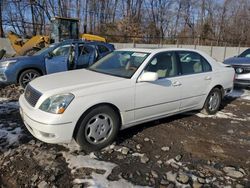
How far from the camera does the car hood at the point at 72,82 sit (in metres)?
3.83

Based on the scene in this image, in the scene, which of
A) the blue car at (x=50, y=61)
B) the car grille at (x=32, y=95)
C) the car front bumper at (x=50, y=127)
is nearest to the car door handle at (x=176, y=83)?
the car front bumper at (x=50, y=127)

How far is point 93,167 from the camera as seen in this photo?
3.57m

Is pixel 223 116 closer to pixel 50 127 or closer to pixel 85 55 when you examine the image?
pixel 50 127

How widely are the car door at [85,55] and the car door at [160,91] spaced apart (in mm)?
4491

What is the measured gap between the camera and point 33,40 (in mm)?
15727

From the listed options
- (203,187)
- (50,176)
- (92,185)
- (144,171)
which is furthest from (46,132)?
(203,187)

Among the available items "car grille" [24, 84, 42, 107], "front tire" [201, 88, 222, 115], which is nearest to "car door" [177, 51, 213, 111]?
"front tire" [201, 88, 222, 115]

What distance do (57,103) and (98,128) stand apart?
731 mm

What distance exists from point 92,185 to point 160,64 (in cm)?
247

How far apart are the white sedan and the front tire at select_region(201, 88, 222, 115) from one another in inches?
6.0

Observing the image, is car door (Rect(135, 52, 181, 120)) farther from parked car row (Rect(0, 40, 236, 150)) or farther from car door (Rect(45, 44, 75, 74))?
car door (Rect(45, 44, 75, 74))

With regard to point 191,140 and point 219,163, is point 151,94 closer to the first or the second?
point 191,140

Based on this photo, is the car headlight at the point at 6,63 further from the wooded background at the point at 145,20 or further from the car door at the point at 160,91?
Result: the wooded background at the point at 145,20

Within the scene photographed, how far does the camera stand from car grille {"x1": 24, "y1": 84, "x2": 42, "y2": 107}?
12.6 ft
